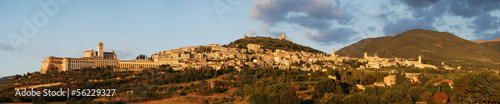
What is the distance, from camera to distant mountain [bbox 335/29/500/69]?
74125mm

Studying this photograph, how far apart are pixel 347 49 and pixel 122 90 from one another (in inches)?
3000

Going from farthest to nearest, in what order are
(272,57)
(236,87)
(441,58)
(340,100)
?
(441,58), (272,57), (236,87), (340,100)

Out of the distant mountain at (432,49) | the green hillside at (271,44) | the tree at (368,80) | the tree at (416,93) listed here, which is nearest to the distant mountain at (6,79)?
the green hillside at (271,44)

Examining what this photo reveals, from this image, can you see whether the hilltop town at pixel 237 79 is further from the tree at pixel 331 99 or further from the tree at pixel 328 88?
the tree at pixel 331 99

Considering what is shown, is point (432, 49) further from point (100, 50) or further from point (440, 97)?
point (100, 50)

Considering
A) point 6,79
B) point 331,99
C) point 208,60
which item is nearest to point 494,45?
point 208,60

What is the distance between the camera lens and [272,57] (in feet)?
223

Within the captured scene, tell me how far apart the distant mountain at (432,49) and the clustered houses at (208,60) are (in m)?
12.1

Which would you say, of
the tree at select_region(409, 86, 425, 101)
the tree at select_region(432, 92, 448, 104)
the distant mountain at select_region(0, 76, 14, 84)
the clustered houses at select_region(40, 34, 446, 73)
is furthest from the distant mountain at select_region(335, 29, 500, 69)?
the distant mountain at select_region(0, 76, 14, 84)

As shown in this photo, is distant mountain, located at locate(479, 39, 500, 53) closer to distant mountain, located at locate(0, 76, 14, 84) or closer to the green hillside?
the green hillside

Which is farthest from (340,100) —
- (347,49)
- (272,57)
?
(347,49)

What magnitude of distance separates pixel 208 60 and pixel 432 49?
48667mm

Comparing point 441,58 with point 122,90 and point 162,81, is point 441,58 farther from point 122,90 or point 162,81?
point 122,90

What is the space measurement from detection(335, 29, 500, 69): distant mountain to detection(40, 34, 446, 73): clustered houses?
12138 mm
